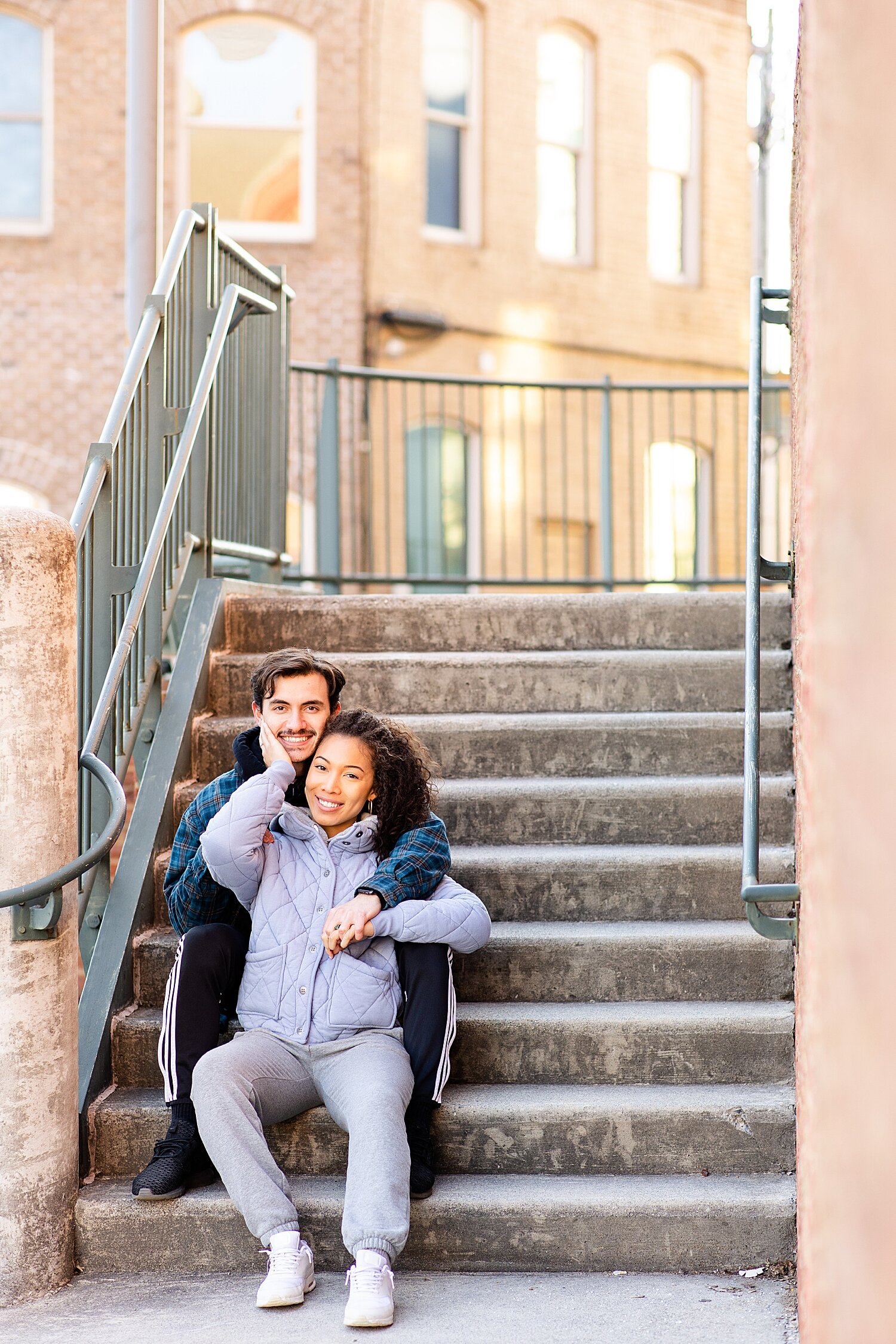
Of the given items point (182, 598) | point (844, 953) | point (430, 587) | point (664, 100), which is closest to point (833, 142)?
point (844, 953)

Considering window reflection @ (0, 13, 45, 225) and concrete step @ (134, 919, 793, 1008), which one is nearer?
concrete step @ (134, 919, 793, 1008)

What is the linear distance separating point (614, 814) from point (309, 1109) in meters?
1.39

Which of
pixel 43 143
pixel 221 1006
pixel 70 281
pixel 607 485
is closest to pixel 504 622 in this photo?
pixel 221 1006

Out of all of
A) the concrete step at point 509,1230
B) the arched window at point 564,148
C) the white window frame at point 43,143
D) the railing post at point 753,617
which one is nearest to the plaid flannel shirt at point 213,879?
the concrete step at point 509,1230

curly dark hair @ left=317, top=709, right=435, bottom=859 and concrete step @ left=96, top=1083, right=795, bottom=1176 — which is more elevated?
curly dark hair @ left=317, top=709, right=435, bottom=859

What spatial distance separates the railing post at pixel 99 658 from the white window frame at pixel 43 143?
8920 millimetres

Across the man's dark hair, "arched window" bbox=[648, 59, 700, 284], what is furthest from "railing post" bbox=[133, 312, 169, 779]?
"arched window" bbox=[648, 59, 700, 284]

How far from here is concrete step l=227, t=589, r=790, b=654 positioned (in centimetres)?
530

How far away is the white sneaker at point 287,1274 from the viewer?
3.15 meters

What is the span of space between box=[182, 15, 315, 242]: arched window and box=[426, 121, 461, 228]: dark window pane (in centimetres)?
121

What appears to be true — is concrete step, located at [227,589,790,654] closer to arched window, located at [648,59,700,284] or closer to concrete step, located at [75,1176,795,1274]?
concrete step, located at [75,1176,795,1274]

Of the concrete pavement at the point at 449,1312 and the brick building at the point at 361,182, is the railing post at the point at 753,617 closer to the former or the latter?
the concrete pavement at the point at 449,1312

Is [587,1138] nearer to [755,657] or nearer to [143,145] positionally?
→ [755,657]

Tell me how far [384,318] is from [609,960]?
9.48 metres
